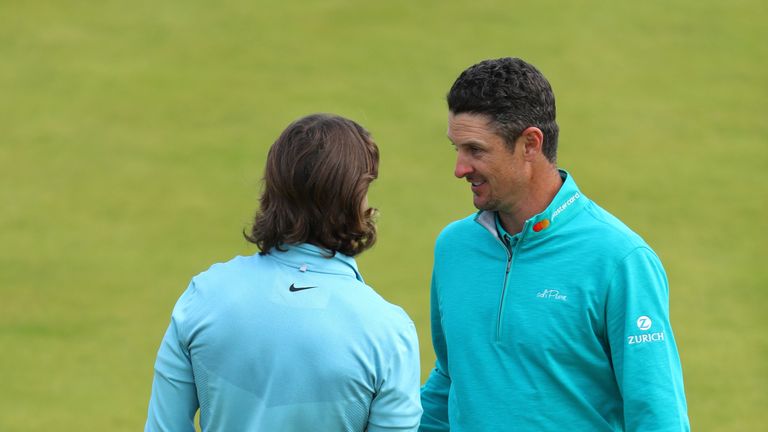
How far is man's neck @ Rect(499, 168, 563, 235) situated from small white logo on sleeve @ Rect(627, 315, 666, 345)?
1.44ft

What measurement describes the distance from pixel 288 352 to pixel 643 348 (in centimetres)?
86

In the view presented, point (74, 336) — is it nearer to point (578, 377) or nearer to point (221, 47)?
point (221, 47)

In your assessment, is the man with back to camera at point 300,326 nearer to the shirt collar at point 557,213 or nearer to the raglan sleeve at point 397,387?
the raglan sleeve at point 397,387

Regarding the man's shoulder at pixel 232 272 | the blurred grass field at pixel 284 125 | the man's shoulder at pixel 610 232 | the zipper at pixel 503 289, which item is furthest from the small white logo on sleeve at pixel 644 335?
the blurred grass field at pixel 284 125

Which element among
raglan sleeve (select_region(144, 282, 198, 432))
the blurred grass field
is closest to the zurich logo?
raglan sleeve (select_region(144, 282, 198, 432))

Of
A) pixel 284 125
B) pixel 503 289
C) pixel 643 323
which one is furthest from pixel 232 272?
pixel 284 125

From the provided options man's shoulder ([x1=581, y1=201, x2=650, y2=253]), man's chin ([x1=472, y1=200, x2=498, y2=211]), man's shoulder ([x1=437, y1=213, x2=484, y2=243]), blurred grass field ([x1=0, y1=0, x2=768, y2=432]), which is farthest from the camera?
blurred grass field ([x1=0, y1=0, x2=768, y2=432])

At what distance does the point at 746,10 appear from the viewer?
1266 centimetres

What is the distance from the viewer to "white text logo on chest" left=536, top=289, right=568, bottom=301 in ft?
9.27

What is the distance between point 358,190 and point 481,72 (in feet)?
1.86

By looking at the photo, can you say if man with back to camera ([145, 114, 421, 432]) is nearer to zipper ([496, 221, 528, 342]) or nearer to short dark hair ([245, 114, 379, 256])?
short dark hair ([245, 114, 379, 256])

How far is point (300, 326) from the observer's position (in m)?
2.46

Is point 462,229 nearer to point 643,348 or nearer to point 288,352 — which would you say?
point 643,348

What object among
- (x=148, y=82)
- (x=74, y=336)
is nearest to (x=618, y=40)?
(x=148, y=82)
